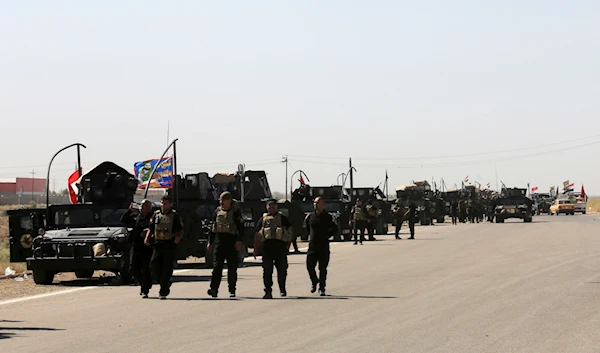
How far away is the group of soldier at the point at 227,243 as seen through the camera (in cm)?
1809

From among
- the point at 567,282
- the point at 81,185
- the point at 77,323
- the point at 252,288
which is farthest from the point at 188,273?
the point at 77,323

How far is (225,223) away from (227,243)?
342 millimetres

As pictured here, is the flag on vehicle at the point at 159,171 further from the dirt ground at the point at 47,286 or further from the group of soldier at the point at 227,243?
the group of soldier at the point at 227,243

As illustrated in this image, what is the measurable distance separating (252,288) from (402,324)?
6972mm

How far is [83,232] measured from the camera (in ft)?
73.4

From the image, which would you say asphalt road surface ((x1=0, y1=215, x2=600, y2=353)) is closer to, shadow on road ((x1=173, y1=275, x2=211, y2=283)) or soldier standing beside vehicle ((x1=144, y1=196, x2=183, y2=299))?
shadow on road ((x1=173, y1=275, x2=211, y2=283))

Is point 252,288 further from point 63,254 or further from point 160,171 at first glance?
point 160,171

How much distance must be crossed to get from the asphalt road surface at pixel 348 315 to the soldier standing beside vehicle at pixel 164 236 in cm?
58

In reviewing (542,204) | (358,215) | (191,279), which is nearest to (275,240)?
(191,279)

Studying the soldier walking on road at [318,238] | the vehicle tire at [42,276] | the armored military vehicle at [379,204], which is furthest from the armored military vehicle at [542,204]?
the soldier walking on road at [318,238]

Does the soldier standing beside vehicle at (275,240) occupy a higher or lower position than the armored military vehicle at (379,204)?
lower

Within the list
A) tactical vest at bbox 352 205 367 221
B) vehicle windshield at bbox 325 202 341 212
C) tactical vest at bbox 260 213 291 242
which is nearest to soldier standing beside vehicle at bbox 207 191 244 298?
tactical vest at bbox 260 213 291 242

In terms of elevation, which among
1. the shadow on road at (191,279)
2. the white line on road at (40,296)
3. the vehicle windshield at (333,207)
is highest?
the vehicle windshield at (333,207)

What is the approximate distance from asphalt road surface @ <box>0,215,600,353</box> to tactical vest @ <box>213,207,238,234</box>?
43.0 inches
